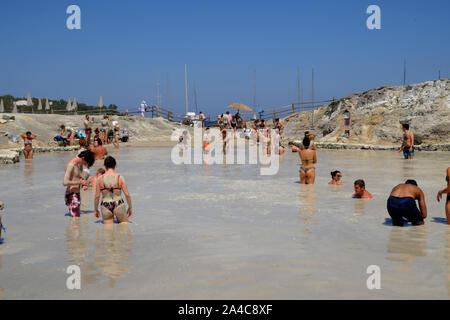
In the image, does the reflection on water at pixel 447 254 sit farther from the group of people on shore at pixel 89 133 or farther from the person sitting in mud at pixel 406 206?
the group of people on shore at pixel 89 133

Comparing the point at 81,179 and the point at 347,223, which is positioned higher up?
the point at 81,179

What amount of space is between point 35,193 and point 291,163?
9765 mm

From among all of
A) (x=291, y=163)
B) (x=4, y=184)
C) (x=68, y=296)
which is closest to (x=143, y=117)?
(x=291, y=163)

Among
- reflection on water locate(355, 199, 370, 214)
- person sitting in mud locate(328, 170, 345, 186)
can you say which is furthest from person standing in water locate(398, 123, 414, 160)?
reflection on water locate(355, 199, 370, 214)

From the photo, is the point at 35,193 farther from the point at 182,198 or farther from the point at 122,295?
the point at 122,295

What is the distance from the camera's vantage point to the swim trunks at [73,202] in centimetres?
765

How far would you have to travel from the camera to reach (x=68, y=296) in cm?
448

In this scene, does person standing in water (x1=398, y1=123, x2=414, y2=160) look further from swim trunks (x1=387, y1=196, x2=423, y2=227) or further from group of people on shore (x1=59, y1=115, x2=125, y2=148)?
group of people on shore (x1=59, y1=115, x2=125, y2=148)

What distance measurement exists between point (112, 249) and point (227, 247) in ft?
4.70

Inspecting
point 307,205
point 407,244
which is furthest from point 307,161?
point 407,244

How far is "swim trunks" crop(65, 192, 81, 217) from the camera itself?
765 centimetres

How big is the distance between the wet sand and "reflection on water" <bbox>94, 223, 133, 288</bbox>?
0.01 m

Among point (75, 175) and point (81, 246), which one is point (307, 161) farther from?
point (81, 246)

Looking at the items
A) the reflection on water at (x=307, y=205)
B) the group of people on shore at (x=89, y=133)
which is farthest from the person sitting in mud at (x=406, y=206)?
the group of people on shore at (x=89, y=133)
